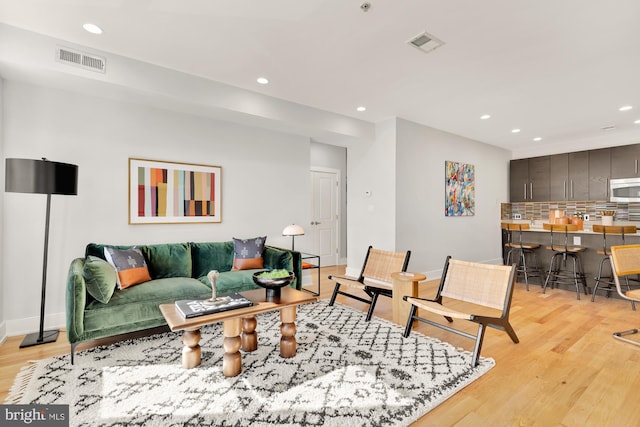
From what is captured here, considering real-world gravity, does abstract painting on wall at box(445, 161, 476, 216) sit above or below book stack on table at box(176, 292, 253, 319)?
above

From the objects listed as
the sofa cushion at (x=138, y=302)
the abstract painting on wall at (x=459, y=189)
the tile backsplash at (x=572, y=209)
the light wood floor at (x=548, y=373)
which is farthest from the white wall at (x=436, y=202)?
the sofa cushion at (x=138, y=302)

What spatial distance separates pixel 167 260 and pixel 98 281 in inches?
38.9

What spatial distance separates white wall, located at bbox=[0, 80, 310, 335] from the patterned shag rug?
1.15m

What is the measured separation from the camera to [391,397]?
204 cm

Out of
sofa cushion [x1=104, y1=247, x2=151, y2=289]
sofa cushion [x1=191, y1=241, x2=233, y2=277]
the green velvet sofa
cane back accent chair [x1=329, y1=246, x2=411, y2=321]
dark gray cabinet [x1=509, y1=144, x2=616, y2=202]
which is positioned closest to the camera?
the green velvet sofa

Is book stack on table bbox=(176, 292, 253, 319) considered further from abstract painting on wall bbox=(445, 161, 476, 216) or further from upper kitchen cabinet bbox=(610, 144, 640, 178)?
upper kitchen cabinet bbox=(610, 144, 640, 178)

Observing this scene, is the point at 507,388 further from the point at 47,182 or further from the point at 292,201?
the point at 47,182

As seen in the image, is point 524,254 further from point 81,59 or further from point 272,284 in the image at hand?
point 81,59

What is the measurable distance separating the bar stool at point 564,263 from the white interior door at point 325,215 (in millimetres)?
3819

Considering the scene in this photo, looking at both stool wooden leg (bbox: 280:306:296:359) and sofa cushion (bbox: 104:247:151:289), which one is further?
sofa cushion (bbox: 104:247:151:289)

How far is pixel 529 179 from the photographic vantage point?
704 cm

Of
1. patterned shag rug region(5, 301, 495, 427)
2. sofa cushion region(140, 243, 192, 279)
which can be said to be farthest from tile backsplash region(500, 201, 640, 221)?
sofa cushion region(140, 243, 192, 279)

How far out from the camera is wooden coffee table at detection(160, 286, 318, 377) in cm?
220

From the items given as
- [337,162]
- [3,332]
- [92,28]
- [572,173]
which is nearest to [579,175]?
[572,173]
